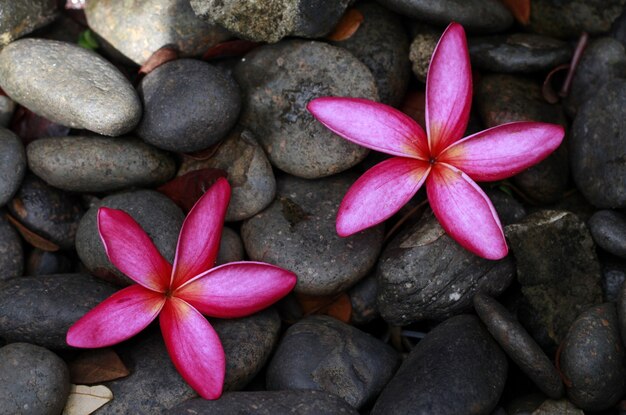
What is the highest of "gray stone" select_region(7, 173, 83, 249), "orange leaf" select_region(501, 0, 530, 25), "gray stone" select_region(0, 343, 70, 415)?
"orange leaf" select_region(501, 0, 530, 25)

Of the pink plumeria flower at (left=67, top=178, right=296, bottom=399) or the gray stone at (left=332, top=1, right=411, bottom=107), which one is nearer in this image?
the pink plumeria flower at (left=67, top=178, right=296, bottom=399)

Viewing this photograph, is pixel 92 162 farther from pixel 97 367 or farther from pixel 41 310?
pixel 97 367

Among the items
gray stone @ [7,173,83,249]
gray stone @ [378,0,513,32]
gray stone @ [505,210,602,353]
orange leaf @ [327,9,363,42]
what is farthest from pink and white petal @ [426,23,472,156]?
gray stone @ [7,173,83,249]

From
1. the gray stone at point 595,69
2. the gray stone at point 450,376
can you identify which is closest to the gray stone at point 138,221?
the gray stone at point 450,376

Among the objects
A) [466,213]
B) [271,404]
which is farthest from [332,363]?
[466,213]

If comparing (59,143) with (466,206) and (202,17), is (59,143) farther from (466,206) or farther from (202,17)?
(466,206)

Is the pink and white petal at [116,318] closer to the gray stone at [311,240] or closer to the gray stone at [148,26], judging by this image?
the gray stone at [311,240]

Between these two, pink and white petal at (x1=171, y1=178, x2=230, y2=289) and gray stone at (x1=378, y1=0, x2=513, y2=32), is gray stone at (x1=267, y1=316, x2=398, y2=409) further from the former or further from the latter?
gray stone at (x1=378, y1=0, x2=513, y2=32)

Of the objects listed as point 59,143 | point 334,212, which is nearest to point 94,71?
point 59,143
